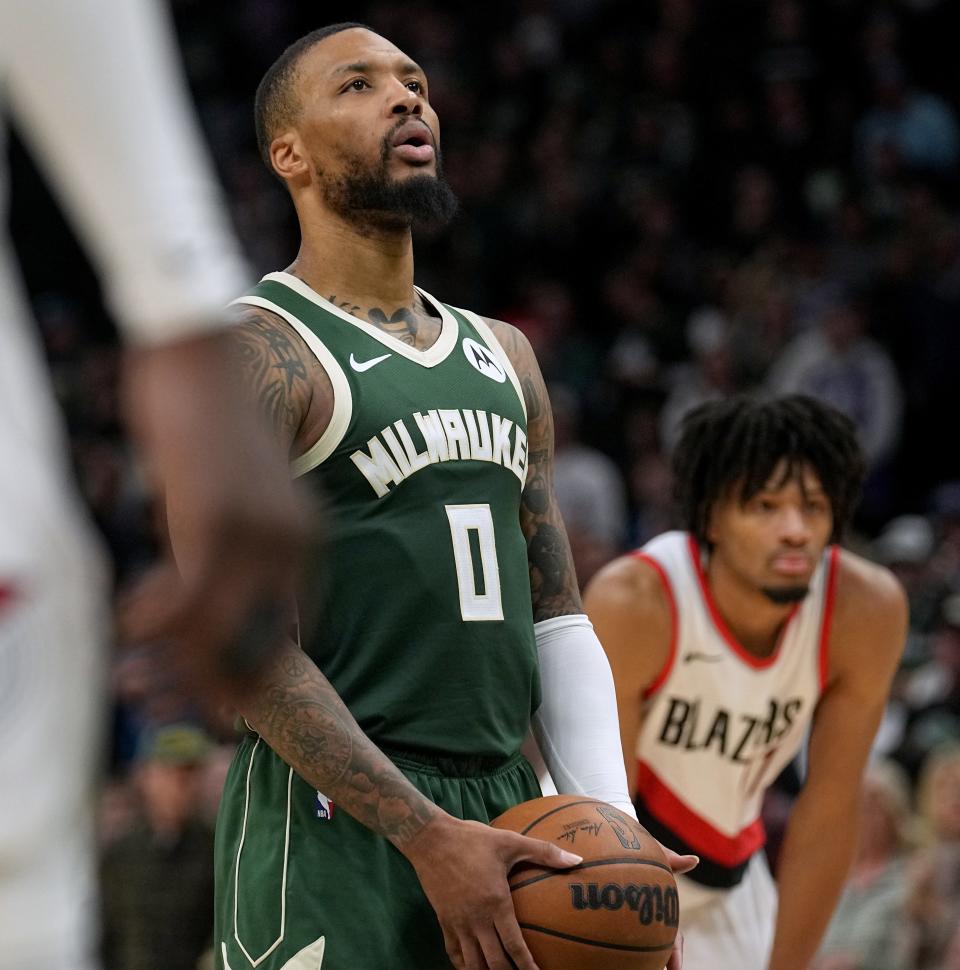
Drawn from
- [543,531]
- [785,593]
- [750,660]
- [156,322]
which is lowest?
[750,660]

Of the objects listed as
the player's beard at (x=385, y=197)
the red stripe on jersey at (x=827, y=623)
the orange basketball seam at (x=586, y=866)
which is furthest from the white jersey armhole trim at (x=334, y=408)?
the red stripe on jersey at (x=827, y=623)

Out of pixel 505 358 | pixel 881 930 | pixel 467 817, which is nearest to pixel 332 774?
pixel 467 817

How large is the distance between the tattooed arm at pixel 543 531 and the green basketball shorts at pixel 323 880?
44cm

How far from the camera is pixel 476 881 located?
Answer: 3.07 meters

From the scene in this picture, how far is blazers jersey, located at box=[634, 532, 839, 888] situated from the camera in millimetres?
4676

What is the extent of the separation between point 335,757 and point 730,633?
6.17ft

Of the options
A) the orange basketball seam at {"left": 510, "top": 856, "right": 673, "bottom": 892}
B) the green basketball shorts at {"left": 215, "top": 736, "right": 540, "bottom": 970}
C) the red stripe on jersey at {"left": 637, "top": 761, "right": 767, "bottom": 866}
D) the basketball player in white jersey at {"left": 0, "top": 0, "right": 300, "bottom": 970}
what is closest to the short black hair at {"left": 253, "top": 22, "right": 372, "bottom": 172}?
the green basketball shorts at {"left": 215, "top": 736, "right": 540, "bottom": 970}

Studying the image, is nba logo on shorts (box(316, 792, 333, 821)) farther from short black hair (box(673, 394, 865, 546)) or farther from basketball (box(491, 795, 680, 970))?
short black hair (box(673, 394, 865, 546))

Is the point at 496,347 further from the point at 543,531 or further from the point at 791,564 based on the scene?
the point at 791,564

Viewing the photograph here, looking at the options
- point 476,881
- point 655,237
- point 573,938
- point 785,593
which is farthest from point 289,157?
point 655,237

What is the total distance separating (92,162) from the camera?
4.93 feet

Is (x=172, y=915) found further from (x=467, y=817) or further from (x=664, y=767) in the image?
(x=467, y=817)

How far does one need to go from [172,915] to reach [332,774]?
5237 mm

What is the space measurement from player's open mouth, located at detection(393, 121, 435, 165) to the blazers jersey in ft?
5.00
